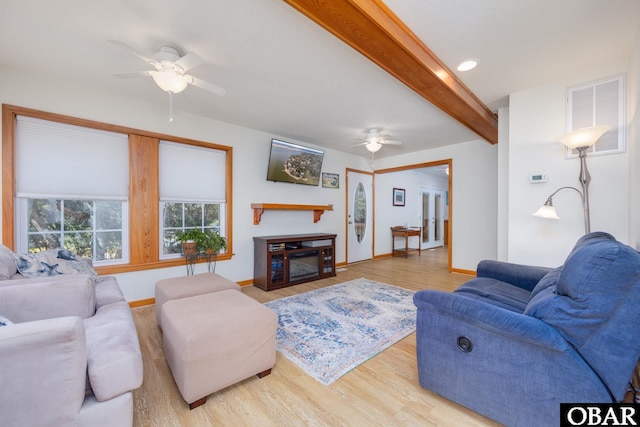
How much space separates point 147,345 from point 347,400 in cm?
179

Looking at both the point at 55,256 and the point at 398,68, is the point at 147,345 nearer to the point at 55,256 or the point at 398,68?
the point at 55,256

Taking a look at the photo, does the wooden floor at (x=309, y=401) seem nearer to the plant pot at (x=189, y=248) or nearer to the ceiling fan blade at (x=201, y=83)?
the plant pot at (x=189, y=248)

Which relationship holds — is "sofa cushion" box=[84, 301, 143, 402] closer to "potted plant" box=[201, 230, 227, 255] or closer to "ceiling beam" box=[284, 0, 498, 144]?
"potted plant" box=[201, 230, 227, 255]

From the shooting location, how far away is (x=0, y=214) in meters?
2.35

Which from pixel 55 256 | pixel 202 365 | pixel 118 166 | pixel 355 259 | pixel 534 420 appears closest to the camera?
pixel 534 420

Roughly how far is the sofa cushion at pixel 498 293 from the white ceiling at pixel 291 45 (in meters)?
1.96

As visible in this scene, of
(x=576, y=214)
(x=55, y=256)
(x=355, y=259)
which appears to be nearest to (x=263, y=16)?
(x=55, y=256)

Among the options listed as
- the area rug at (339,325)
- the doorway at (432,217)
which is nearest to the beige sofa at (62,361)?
the area rug at (339,325)

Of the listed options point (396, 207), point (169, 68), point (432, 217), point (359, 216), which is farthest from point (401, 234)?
point (169, 68)

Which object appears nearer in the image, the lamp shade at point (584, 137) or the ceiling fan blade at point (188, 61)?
the ceiling fan blade at point (188, 61)

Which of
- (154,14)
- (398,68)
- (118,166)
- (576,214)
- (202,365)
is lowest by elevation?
(202,365)

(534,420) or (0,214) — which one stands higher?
(0,214)

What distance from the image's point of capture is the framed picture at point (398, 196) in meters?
6.84

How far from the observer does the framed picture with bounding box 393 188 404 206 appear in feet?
22.4
